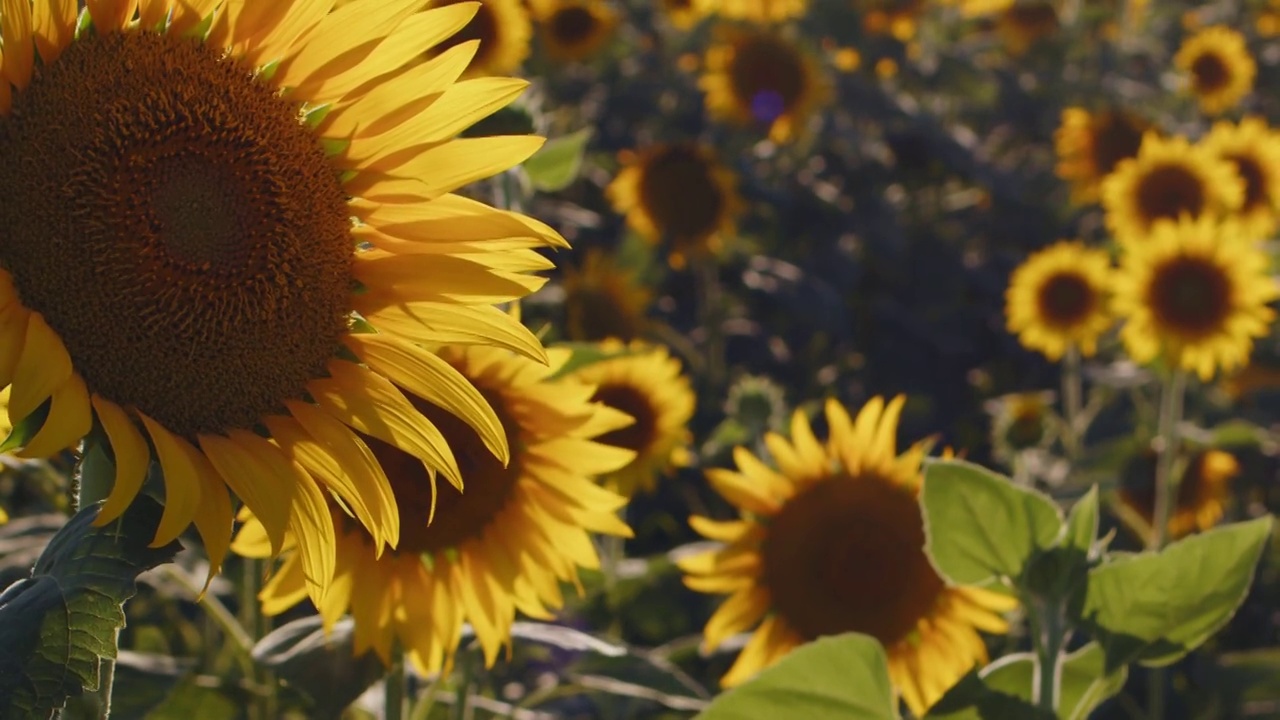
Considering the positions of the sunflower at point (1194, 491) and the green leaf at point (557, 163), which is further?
the sunflower at point (1194, 491)

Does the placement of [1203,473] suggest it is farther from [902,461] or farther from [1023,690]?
[1023,690]

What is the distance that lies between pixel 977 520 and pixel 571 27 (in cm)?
408

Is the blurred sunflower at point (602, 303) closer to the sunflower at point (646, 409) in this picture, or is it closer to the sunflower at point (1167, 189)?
the sunflower at point (646, 409)

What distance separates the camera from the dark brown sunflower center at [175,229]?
0.93m

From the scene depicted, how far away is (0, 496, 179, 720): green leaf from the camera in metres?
0.81

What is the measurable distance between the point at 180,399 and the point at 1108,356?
4171 millimetres

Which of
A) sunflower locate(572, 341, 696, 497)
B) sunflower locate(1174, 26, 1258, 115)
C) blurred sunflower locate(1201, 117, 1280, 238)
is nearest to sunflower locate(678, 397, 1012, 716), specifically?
sunflower locate(572, 341, 696, 497)

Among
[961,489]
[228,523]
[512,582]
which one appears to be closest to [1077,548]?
[961,489]

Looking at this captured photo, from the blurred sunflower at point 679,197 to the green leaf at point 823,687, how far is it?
2865mm

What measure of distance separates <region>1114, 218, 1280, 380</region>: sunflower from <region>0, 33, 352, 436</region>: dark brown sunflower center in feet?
8.29

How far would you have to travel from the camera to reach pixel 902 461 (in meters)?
1.83

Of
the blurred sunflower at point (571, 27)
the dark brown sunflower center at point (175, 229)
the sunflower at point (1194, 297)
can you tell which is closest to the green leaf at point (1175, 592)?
the dark brown sunflower center at point (175, 229)

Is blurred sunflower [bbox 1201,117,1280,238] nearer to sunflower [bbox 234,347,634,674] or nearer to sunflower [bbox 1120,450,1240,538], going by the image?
sunflower [bbox 1120,450,1240,538]

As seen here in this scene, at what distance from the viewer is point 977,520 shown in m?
1.22
